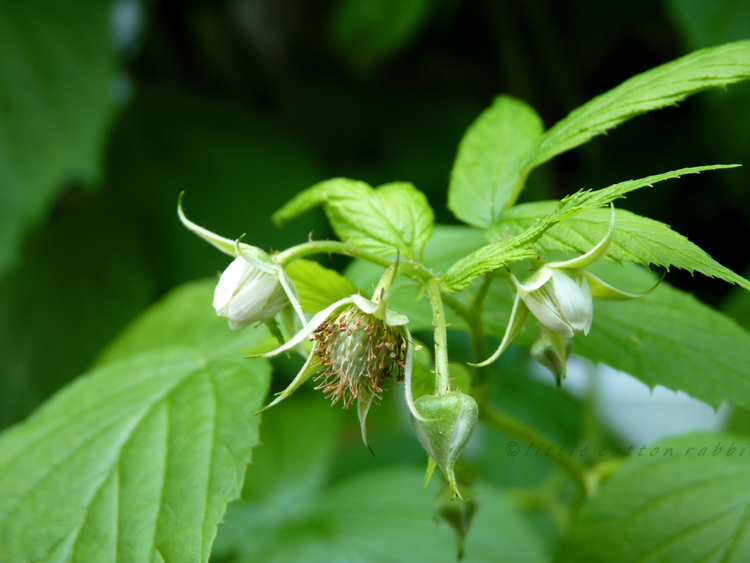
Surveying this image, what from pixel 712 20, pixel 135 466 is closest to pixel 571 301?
pixel 135 466

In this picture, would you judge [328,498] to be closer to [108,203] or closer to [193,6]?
[108,203]

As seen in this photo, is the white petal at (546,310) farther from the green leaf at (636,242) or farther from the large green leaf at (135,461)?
the large green leaf at (135,461)

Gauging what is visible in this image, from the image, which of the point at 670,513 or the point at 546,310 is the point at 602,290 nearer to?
the point at 546,310

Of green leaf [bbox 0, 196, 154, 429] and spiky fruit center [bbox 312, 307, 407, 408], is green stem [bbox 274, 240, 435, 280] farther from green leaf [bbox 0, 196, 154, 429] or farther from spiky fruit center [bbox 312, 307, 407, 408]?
green leaf [bbox 0, 196, 154, 429]

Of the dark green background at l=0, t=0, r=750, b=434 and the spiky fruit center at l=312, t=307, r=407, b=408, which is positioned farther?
the dark green background at l=0, t=0, r=750, b=434

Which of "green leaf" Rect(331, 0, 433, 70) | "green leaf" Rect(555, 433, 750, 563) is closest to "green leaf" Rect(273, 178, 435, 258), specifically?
"green leaf" Rect(555, 433, 750, 563)
